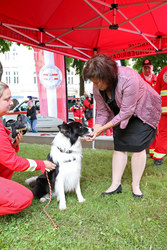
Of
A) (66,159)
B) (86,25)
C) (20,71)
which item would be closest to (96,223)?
(66,159)

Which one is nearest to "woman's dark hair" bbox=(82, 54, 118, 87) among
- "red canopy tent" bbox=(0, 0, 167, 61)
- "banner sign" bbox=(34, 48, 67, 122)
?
"red canopy tent" bbox=(0, 0, 167, 61)

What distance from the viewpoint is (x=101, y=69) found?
212 cm

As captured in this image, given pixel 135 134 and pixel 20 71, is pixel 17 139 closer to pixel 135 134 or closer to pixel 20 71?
pixel 135 134

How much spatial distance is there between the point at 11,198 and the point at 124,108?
1.54 metres

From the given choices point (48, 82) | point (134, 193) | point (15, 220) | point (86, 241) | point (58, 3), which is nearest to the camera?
point (86, 241)

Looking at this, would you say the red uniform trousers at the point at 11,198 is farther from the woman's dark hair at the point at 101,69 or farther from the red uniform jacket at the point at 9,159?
the woman's dark hair at the point at 101,69

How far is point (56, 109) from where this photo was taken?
19.5 feet

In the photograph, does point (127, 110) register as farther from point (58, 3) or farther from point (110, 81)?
point (58, 3)

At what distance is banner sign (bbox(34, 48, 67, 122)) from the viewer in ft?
18.3

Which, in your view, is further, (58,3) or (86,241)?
(58,3)

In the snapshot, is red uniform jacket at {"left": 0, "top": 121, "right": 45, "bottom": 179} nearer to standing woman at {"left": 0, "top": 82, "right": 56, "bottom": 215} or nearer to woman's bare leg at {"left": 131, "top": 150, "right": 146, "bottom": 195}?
standing woman at {"left": 0, "top": 82, "right": 56, "bottom": 215}

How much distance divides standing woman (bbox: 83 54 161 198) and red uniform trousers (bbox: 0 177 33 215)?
1.05m

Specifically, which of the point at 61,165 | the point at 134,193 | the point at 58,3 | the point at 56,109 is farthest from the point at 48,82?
the point at 134,193

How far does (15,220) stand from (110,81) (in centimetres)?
189
